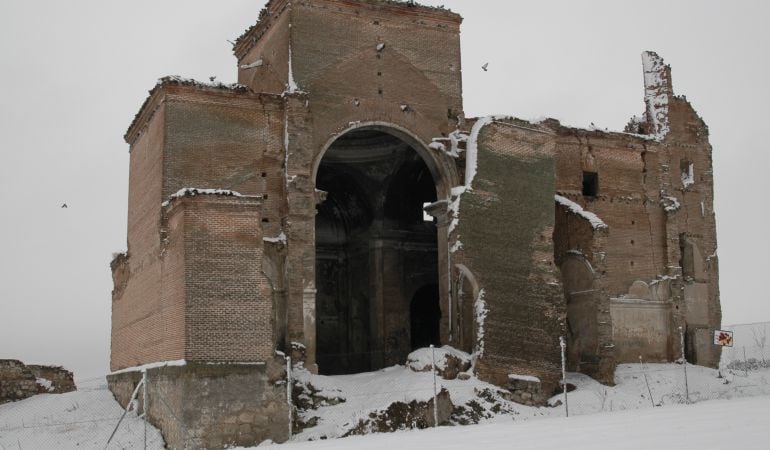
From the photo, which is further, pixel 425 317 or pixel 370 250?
pixel 425 317

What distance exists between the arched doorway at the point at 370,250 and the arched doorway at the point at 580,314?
16.3 ft

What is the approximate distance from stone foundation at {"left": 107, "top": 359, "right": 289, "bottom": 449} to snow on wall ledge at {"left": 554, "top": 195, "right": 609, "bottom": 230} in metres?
11.0

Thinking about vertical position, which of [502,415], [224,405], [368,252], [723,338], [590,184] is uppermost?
[590,184]

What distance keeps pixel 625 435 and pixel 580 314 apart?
1492cm

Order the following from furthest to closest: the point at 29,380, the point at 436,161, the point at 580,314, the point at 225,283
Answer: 1. the point at 580,314
2. the point at 436,161
3. the point at 29,380
4. the point at 225,283

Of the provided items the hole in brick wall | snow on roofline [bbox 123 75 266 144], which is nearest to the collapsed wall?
snow on roofline [bbox 123 75 266 144]

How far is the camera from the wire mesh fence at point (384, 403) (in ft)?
57.2

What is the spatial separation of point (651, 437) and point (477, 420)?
371 inches

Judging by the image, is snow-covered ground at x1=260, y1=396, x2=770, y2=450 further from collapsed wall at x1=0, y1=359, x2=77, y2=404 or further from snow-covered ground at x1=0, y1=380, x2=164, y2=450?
collapsed wall at x1=0, y1=359, x2=77, y2=404

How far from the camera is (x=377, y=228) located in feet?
92.0

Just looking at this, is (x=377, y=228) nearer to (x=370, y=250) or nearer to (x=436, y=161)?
(x=370, y=250)

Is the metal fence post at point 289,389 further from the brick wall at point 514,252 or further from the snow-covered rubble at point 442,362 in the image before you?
the brick wall at point 514,252

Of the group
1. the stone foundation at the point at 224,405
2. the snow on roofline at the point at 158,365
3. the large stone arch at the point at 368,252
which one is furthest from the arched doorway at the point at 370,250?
the stone foundation at the point at 224,405

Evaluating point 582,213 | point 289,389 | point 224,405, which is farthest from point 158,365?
point 582,213
